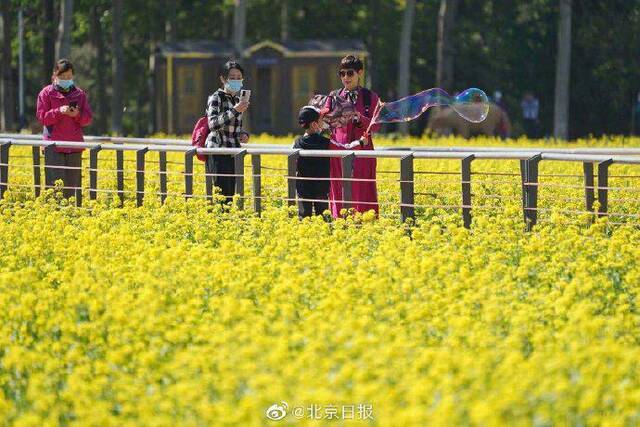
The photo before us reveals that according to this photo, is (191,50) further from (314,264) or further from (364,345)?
(364,345)

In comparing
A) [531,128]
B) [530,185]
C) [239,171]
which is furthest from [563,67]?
[530,185]

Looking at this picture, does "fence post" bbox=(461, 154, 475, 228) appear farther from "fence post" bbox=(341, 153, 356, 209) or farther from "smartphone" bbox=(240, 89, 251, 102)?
"smartphone" bbox=(240, 89, 251, 102)

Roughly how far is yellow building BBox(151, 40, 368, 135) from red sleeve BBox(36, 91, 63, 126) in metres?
32.0

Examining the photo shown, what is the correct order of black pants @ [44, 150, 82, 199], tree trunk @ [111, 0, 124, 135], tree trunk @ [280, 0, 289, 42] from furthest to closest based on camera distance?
tree trunk @ [280, 0, 289, 42]
tree trunk @ [111, 0, 124, 135]
black pants @ [44, 150, 82, 199]

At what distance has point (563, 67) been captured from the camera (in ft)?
133

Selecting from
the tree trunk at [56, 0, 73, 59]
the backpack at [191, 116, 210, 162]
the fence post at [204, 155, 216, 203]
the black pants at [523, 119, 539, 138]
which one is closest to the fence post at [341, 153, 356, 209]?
the fence post at [204, 155, 216, 203]

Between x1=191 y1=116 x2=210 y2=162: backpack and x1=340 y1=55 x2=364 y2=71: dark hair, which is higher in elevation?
x1=340 y1=55 x2=364 y2=71: dark hair

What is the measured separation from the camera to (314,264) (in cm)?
1078

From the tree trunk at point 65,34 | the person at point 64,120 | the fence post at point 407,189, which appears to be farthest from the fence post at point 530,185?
the tree trunk at point 65,34

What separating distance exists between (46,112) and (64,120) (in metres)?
0.48

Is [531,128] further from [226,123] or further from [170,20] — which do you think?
[226,123]

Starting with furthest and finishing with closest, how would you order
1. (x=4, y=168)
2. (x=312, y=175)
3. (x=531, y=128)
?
(x=531, y=128) < (x=4, y=168) < (x=312, y=175)

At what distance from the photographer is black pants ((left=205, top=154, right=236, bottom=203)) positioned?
53.4 ft

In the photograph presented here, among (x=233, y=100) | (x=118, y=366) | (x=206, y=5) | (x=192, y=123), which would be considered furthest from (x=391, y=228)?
(x=206, y=5)
